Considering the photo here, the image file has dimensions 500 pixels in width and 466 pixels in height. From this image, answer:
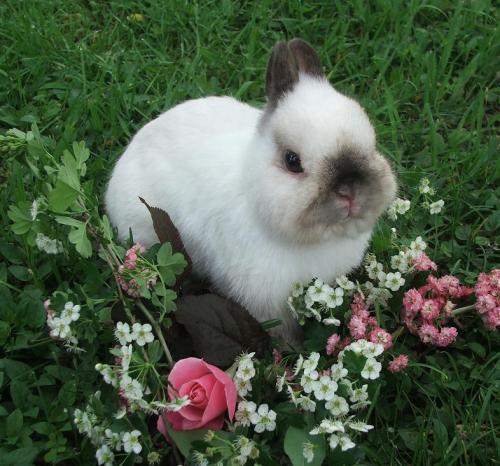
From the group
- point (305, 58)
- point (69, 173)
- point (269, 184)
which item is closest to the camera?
point (69, 173)

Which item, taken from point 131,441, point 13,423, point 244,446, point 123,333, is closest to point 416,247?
point 244,446

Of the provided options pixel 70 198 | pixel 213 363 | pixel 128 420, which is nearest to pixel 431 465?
pixel 213 363

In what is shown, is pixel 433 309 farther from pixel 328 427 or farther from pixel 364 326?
pixel 328 427

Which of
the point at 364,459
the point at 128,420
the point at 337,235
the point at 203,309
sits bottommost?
the point at 364,459

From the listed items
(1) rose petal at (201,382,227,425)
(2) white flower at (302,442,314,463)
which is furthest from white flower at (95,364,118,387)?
(2) white flower at (302,442,314,463)

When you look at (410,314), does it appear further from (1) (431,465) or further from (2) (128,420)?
(2) (128,420)

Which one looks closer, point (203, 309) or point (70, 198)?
point (70, 198)

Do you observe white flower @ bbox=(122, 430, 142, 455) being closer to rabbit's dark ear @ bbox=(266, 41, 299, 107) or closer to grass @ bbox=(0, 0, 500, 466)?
rabbit's dark ear @ bbox=(266, 41, 299, 107)
